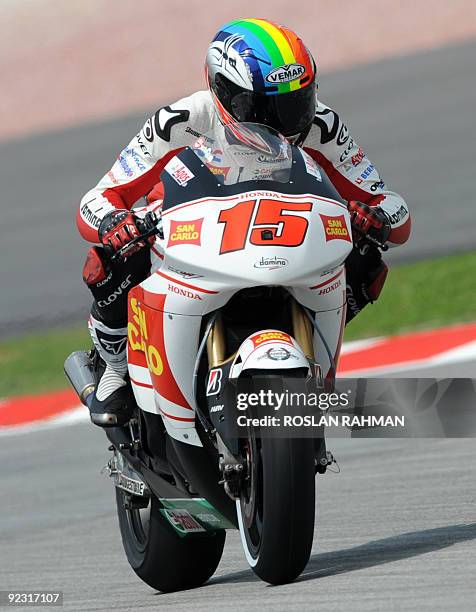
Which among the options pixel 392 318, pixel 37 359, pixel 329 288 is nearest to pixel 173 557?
pixel 329 288

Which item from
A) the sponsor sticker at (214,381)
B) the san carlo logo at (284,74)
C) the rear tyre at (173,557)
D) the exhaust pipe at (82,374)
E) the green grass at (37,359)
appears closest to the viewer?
the sponsor sticker at (214,381)

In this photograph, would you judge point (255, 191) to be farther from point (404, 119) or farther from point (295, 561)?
point (404, 119)

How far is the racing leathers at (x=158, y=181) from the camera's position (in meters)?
4.78

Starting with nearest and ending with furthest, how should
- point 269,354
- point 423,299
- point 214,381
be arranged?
point 269,354, point 214,381, point 423,299

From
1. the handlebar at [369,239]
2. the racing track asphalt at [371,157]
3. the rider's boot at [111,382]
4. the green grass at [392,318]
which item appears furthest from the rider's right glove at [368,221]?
the racing track asphalt at [371,157]

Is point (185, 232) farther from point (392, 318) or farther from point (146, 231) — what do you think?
point (392, 318)

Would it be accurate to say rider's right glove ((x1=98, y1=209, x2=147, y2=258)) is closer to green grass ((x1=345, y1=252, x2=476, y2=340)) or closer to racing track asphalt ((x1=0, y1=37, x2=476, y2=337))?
green grass ((x1=345, y1=252, x2=476, y2=340))

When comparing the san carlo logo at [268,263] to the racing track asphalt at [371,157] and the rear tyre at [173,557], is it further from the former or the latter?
the racing track asphalt at [371,157]

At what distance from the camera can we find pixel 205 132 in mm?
4828

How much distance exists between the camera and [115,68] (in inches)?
924

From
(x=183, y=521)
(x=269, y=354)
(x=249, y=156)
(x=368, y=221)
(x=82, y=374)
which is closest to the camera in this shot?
(x=269, y=354)

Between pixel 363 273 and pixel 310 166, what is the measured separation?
0.48 metres

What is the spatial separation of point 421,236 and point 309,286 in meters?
8.87

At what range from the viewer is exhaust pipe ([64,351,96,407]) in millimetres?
5397
